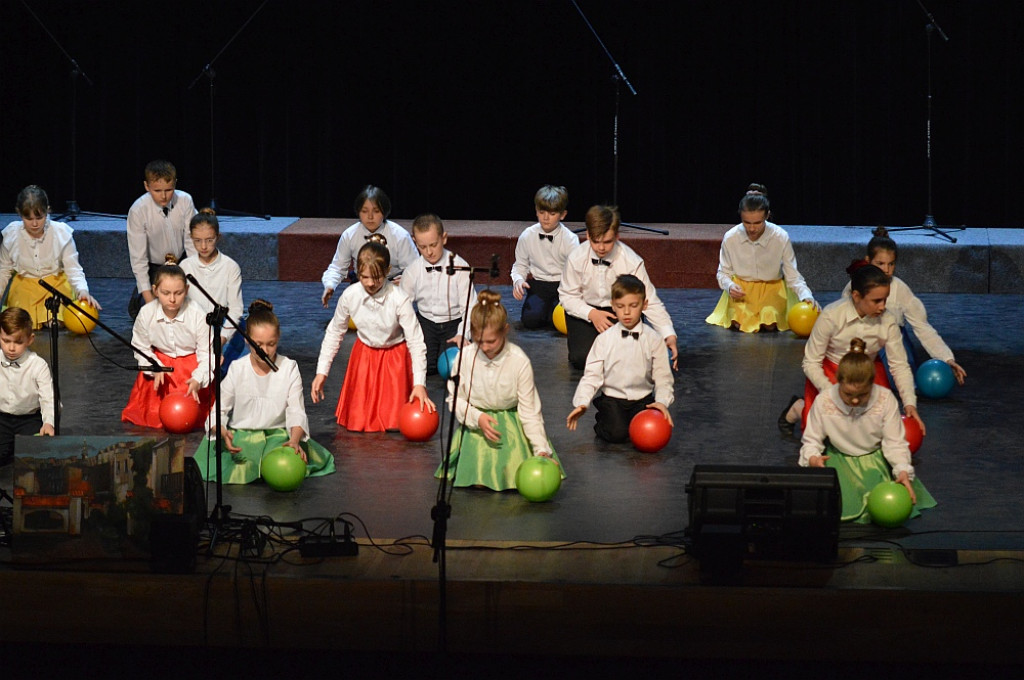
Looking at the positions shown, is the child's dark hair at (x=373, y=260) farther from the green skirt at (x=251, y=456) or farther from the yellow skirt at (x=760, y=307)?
the yellow skirt at (x=760, y=307)

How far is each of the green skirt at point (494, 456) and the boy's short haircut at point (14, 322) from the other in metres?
2.04

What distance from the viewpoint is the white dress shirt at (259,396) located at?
6.30m

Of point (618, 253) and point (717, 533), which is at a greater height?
point (618, 253)

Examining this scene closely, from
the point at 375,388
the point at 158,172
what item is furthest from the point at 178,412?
the point at 158,172

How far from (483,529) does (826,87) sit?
6.87m

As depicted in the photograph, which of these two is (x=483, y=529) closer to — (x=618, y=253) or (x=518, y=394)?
(x=518, y=394)

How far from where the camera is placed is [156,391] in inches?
282

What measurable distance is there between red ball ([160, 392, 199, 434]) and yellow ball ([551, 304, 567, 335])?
291cm

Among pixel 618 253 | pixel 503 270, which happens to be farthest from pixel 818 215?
pixel 618 253

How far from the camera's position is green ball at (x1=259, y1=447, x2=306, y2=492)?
19.6 feet

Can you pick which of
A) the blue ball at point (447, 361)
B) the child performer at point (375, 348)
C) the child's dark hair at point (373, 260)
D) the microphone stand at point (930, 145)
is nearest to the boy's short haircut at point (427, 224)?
the blue ball at point (447, 361)

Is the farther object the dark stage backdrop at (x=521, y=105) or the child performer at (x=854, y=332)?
the dark stage backdrop at (x=521, y=105)

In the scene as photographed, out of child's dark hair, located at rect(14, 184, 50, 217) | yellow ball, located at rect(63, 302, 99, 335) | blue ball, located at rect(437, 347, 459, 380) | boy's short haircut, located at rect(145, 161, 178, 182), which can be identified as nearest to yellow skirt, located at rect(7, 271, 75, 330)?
yellow ball, located at rect(63, 302, 99, 335)

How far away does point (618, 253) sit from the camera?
8.22 m
